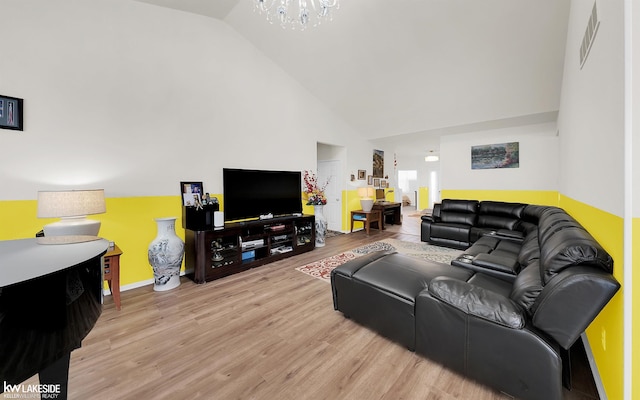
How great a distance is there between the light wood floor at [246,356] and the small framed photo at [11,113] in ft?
6.31

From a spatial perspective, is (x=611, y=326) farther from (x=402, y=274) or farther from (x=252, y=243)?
(x=252, y=243)

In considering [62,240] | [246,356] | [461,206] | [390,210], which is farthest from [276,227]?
[390,210]

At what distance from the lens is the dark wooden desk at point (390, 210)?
6423 mm

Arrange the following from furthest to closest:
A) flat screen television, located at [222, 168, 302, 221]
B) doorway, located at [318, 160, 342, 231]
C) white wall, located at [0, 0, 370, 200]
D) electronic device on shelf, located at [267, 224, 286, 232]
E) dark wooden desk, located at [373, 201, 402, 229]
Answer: dark wooden desk, located at [373, 201, 402, 229] < doorway, located at [318, 160, 342, 231] < electronic device on shelf, located at [267, 224, 286, 232] < flat screen television, located at [222, 168, 302, 221] < white wall, located at [0, 0, 370, 200]

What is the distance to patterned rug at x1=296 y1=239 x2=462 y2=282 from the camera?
3.48 metres

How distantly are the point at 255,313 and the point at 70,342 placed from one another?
1.46 meters

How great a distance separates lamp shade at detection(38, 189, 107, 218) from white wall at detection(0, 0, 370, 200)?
1.93 feet

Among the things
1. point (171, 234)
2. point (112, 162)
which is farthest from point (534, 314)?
point (112, 162)

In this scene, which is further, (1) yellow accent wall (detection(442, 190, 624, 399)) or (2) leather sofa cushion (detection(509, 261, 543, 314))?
(2) leather sofa cushion (detection(509, 261, 543, 314))

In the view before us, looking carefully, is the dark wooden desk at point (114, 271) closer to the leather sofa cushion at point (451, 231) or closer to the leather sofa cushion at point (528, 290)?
the leather sofa cushion at point (528, 290)

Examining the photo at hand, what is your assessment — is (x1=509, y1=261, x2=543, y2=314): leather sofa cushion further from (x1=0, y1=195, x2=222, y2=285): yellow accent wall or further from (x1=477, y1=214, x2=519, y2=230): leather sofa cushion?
(x1=0, y1=195, x2=222, y2=285): yellow accent wall

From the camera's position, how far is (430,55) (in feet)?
12.1

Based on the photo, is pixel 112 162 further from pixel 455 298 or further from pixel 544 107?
pixel 544 107

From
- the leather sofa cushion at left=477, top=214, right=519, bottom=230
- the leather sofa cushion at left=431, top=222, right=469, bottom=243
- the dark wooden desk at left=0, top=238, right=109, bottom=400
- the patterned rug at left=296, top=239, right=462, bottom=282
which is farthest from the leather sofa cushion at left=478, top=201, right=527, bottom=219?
the dark wooden desk at left=0, top=238, right=109, bottom=400
